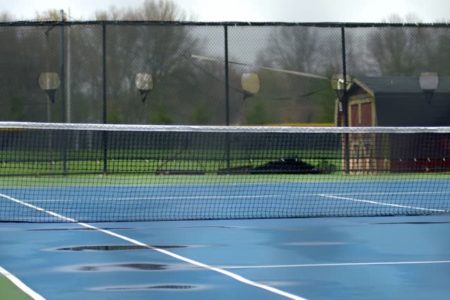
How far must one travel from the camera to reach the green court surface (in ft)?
19.0

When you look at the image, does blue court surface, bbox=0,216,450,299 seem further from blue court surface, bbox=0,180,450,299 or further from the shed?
the shed

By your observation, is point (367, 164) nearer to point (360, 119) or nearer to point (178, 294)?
point (360, 119)

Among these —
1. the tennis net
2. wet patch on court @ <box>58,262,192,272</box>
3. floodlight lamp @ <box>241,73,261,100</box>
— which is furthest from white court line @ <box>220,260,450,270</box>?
floodlight lamp @ <box>241,73,261,100</box>

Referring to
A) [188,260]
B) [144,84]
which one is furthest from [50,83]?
[188,260]

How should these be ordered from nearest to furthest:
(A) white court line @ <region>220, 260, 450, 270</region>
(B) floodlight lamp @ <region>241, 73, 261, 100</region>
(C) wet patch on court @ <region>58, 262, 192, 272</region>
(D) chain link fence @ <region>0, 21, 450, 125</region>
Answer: (C) wet patch on court @ <region>58, 262, 192, 272</region>, (A) white court line @ <region>220, 260, 450, 270</region>, (D) chain link fence @ <region>0, 21, 450, 125</region>, (B) floodlight lamp @ <region>241, 73, 261, 100</region>

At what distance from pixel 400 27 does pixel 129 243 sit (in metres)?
12.5

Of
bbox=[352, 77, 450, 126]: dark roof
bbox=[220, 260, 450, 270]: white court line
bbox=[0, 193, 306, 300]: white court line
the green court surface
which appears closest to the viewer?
the green court surface

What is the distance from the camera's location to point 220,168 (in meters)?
18.0

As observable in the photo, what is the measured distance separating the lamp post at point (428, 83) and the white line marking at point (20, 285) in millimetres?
14442

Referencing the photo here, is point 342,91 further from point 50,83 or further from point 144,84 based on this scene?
point 50,83

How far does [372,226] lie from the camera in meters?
9.92

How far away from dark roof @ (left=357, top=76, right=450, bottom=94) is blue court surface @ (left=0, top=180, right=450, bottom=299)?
23.1 ft

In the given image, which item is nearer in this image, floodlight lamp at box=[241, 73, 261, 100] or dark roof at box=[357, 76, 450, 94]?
floodlight lamp at box=[241, 73, 261, 100]

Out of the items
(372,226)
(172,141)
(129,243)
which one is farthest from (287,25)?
(129,243)
